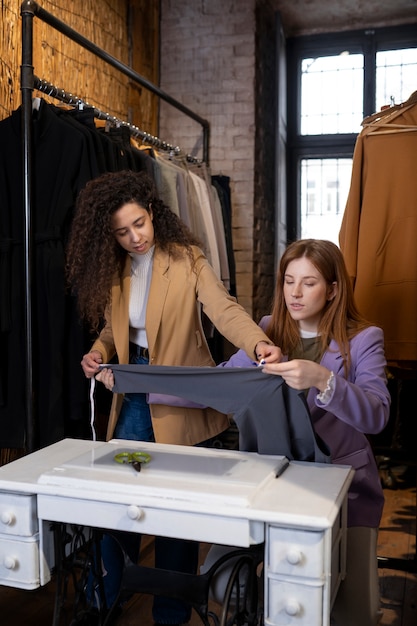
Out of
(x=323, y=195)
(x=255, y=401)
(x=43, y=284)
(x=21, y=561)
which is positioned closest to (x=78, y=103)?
(x=43, y=284)

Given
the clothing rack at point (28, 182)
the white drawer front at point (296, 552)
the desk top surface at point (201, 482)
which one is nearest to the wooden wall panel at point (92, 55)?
the clothing rack at point (28, 182)

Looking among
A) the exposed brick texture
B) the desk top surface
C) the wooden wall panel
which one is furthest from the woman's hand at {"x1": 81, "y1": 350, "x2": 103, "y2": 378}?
the exposed brick texture

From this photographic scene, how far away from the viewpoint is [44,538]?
1.71 m

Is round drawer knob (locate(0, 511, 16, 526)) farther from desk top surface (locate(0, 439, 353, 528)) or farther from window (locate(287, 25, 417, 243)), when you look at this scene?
window (locate(287, 25, 417, 243))

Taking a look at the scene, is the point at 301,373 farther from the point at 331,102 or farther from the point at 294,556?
the point at 331,102

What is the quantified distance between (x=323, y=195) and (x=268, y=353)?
11.8ft

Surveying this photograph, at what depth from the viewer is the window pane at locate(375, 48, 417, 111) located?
16.6 ft

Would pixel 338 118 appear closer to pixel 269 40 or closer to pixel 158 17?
pixel 269 40

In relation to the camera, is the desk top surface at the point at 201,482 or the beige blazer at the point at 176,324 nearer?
the desk top surface at the point at 201,482

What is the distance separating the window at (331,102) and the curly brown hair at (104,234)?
3.10 m

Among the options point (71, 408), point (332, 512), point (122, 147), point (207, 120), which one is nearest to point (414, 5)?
point (207, 120)

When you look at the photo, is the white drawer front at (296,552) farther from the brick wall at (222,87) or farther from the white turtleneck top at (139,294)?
the brick wall at (222,87)

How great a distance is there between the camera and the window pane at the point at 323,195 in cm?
528

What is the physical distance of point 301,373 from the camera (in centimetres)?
168
